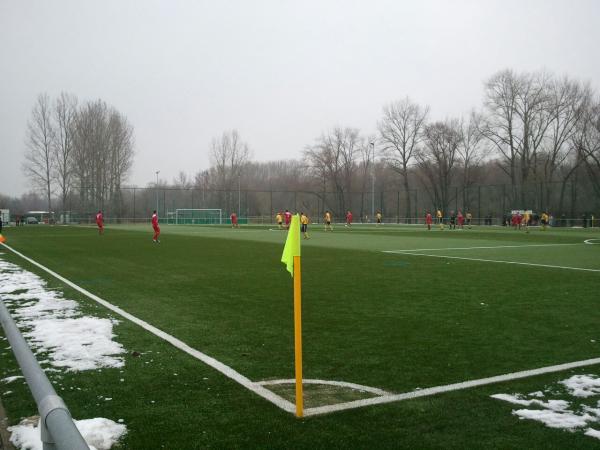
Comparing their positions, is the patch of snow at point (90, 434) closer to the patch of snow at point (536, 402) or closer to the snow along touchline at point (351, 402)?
the snow along touchline at point (351, 402)

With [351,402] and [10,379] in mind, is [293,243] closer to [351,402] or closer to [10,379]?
[351,402]

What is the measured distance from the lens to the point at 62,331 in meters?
7.12

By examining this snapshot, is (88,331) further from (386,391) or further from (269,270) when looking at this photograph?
(269,270)

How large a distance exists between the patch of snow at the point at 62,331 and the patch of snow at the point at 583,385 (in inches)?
177

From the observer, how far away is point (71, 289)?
36.7 feet

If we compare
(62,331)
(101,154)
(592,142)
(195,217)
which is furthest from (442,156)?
(62,331)

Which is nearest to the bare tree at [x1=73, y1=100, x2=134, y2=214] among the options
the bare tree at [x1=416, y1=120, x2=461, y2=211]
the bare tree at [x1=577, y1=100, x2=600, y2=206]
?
the bare tree at [x1=416, y1=120, x2=461, y2=211]

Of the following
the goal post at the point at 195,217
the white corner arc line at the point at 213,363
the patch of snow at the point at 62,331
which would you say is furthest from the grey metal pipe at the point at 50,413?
the goal post at the point at 195,217

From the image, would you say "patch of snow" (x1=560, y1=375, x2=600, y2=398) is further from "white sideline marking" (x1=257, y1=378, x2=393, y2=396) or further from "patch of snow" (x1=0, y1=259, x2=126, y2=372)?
"patch of snow" (x1=0, y1=259, x2=126, y2=372)

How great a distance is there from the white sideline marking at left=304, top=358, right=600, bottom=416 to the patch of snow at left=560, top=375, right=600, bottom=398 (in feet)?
0.94

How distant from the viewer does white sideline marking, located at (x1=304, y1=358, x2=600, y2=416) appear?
14.3ft

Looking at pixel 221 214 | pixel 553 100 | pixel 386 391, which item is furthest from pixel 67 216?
pixel 386 391

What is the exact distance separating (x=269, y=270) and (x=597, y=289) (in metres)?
8.13

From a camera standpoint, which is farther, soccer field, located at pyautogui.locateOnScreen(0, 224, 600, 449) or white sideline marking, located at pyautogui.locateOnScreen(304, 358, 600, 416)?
white sideline marking, located at pyautogui.locateOnScreen(304, 358, 600, 416)
